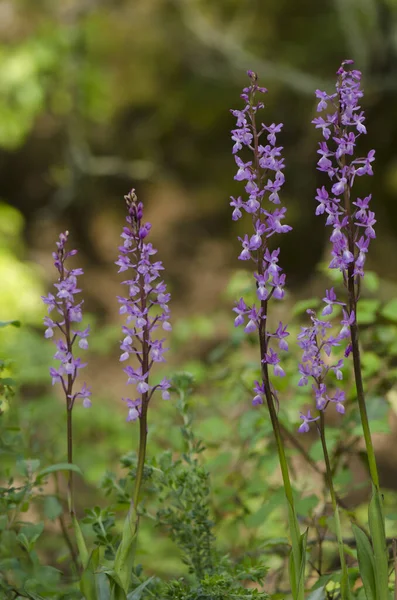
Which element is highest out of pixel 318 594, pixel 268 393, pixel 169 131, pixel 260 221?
pixel 169 131

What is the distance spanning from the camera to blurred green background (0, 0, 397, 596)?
5469 millimetres

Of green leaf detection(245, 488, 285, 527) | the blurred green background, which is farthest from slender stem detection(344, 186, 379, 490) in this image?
the blurred green background

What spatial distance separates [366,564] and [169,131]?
539 cm

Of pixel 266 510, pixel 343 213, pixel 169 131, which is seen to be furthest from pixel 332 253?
pixel 169 131

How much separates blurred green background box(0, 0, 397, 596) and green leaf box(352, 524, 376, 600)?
372 centimetres

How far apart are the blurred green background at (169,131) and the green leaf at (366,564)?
12.2 feet

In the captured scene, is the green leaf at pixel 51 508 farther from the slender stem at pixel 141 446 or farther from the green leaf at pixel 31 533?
the slender stem at pixel 141 446

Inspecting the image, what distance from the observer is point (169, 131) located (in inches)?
251

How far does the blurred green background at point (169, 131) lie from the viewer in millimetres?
5469

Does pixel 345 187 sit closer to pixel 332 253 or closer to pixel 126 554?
pixel 332 253

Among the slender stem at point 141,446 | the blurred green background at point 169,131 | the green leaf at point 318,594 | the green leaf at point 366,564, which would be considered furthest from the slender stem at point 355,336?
the blurred green background at point 169,131

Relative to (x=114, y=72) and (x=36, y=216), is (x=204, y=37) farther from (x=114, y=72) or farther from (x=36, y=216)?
(x=36, y=216)

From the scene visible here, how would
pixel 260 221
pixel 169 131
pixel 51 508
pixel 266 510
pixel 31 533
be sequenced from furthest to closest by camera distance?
pixel 169 131
pixel 266 510
pixel 51 508
pixel 31 533
pixel 260 221

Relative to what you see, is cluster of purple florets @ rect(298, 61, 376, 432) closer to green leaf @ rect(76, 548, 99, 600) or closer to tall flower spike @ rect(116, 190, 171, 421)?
tall flower spike @ rect(116, 190, 171, 421)
